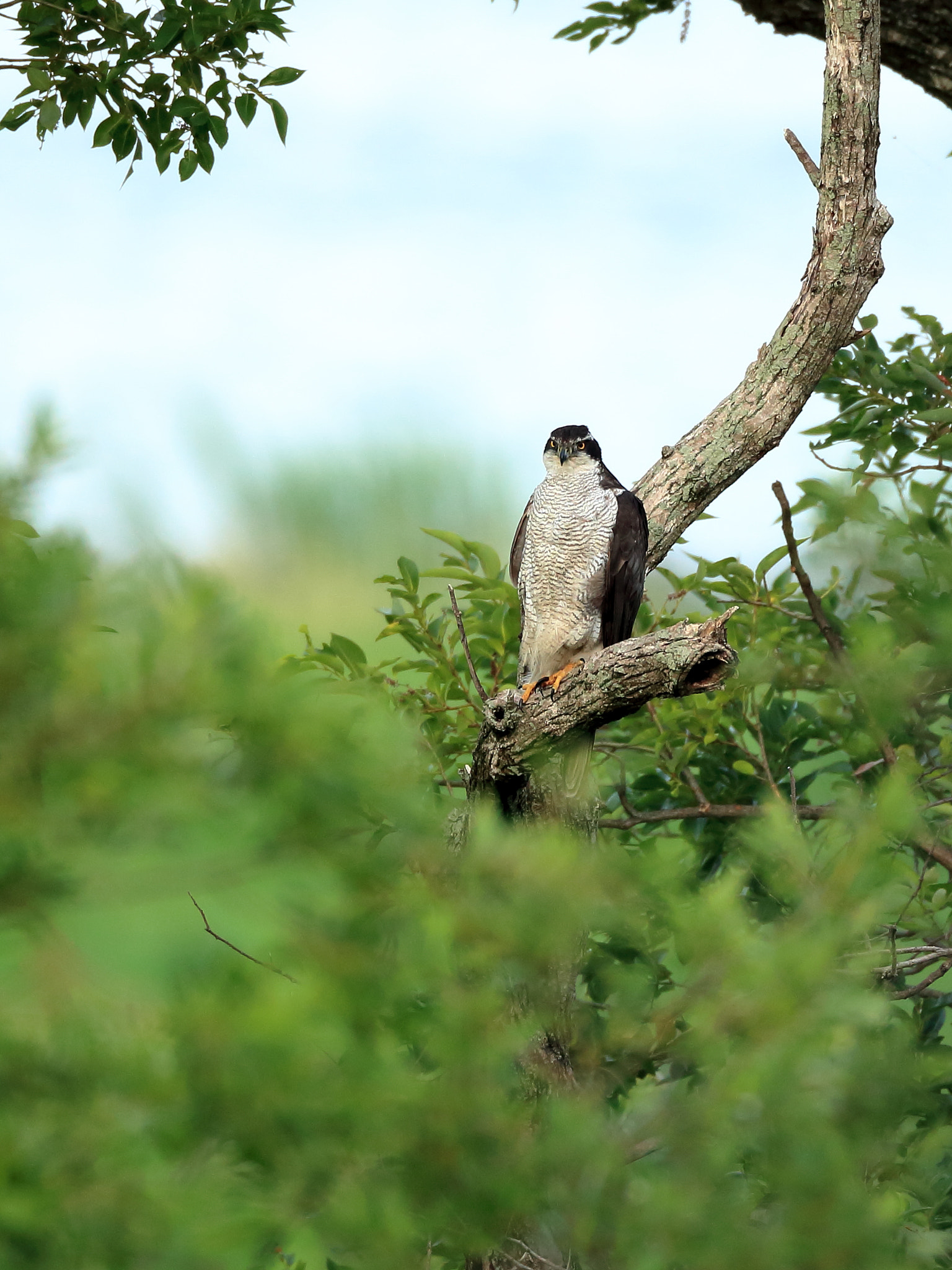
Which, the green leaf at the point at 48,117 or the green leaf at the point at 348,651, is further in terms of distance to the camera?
the green leaf at the point at 348,651

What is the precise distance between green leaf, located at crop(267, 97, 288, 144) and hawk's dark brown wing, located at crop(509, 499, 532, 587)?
170 cm

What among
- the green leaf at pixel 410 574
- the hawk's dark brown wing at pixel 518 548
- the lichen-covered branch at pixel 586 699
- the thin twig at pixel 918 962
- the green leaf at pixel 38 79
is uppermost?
the green leaf at pixel 38 79

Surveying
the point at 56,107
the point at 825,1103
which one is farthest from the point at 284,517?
the point at 825,1103

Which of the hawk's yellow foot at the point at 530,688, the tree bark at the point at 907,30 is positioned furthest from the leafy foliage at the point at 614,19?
the hawk's yellow foot at the point at 530,688

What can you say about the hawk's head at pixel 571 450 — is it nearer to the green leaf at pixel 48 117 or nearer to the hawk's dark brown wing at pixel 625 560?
the hawk's dark brown wing at pixel 625 560

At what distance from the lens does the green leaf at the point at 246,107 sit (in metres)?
3.53

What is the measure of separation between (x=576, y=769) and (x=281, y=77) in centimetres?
225

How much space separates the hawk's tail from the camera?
3.49 metres

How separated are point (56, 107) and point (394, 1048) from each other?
353 cm

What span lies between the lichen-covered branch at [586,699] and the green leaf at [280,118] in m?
1.71

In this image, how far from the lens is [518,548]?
459 cm

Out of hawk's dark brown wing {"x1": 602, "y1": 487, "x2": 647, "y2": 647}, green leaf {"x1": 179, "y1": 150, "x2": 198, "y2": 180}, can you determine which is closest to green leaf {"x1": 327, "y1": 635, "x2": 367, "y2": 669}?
hawk's dark brown wing {"x1": 602, "y1": 487, "x2": 647, "y2": 647}

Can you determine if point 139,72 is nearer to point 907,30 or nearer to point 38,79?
point 38,79

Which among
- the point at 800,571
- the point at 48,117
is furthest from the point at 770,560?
the point at 48,117
